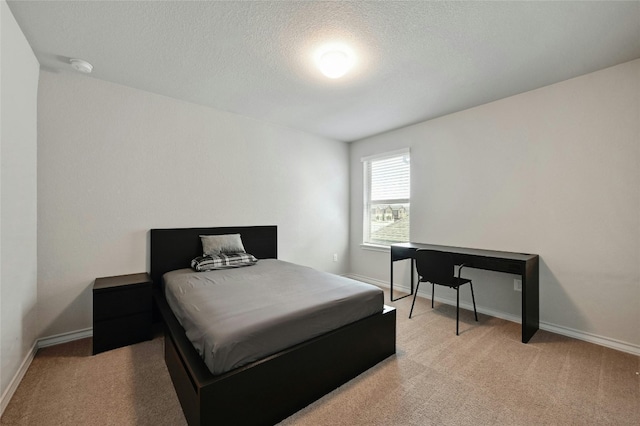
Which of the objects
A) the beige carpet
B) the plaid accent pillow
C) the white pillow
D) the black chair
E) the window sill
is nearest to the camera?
the beige carpet

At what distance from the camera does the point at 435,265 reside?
284 cm

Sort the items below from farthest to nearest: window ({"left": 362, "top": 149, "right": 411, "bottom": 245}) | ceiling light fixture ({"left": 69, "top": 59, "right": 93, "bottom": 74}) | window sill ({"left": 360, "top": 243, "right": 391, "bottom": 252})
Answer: window sill ({"left": 360, "top": 243, "right": 391, "bottom": 252})
window ({"left": 362, "top": 149, "right": 411, "bottom": 245})
ceiling light fixture ({"left": 69, "top": 59, "right": 93, "bottom": 74})

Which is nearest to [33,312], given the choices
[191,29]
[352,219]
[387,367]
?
[191,29]

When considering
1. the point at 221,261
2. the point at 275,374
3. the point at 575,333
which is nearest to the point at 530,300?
the point at 575,333

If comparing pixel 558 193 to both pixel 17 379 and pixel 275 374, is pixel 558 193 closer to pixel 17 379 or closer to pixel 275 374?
pixel 275 374

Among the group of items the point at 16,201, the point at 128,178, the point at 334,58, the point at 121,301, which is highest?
the point at 334,58

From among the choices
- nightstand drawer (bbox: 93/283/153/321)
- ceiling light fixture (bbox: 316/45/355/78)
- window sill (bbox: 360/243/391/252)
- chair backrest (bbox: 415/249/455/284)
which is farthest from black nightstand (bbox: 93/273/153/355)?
window sill (bbox: 360/243/391/252)

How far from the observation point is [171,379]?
1.90m

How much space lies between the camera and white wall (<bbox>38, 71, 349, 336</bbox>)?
2432 millimetres

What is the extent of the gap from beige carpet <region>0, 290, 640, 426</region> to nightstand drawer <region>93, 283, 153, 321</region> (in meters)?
0.31

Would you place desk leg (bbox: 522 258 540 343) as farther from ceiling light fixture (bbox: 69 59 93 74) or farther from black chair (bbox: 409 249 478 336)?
ceiling light fixture (bbox: 69 59 93 74)

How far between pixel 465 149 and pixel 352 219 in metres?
2.14

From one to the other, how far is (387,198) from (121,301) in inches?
140

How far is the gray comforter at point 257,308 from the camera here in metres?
1.45
